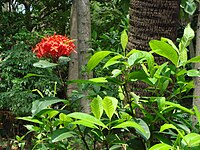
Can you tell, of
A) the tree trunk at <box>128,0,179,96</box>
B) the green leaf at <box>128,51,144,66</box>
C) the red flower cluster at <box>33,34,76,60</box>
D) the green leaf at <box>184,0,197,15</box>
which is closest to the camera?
the green leaf at <box>128,51,144,66</box>

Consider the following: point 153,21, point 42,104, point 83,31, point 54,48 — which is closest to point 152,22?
point 153,21

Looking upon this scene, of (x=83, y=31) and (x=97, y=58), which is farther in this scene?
(x=83, y=31)

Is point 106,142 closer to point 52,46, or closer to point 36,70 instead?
point 52,46

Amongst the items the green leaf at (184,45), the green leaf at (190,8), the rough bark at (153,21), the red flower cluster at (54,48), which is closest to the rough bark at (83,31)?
the green leaf at (190,8)

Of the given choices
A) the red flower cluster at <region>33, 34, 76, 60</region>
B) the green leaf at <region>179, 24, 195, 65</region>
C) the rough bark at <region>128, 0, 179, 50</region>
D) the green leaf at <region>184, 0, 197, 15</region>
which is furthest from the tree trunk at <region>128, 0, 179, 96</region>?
the green leaf at <region>184, 0, 197, 15</region>

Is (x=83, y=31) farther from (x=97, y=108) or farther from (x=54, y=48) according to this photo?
(x=97, y=108)

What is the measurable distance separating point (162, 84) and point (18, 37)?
5131 millimetres

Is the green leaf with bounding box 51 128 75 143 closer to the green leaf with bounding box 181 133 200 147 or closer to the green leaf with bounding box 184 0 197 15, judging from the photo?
the green leaf with bounding box 181 133 200 147

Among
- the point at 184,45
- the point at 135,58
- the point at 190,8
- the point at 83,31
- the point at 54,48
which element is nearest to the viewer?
the point at 135,58

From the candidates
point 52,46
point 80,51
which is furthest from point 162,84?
point 80,51

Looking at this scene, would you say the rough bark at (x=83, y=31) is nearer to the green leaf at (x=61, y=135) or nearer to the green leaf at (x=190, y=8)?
the green leaf at (x=190, y=8)

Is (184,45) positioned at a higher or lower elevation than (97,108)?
higher

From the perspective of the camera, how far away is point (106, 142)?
3.09 feet

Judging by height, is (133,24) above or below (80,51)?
above
